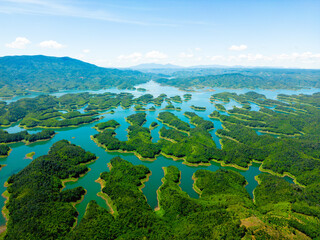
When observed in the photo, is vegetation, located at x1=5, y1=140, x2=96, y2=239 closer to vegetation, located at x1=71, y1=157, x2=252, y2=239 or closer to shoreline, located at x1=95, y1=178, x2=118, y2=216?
vegetation, located at x1=71, y1=157, x2=252, y2=239

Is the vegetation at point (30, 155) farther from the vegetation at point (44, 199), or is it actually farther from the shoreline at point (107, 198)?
the shoreline at point (107, 198)

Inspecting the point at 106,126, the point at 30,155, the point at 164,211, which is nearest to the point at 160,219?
the point at 164,211

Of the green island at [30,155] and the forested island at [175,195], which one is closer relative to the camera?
the forested island at [175,195]

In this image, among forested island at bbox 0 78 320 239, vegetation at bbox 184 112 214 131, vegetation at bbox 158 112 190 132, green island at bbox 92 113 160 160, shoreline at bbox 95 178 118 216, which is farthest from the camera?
vegetation at bbox 184 112 214 131

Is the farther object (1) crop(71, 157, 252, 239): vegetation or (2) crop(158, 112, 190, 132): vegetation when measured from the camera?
(2) crop(158, 112, 190, 132): vegetation

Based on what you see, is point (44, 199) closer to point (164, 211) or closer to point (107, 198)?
point (107, 198)

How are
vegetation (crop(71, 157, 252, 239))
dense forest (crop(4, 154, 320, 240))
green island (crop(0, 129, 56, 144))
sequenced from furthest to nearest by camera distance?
green island (crop(0, 129, 56, 144)), dense forest (crop(4, 154, 320, 240)), vegetation (crop(71, 157, 252, 239))

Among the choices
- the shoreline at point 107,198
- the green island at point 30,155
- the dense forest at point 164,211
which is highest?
the dense forest at point 164,211

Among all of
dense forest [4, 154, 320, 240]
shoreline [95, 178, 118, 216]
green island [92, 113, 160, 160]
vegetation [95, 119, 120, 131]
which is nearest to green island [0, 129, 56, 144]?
green island [92, 113, 160, 160]

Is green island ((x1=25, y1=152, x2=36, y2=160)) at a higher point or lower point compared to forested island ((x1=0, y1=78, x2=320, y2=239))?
lower

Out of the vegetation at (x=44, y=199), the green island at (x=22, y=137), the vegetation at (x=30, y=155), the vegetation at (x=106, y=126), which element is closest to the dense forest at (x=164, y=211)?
the vegetation at (x=44, y=199)
